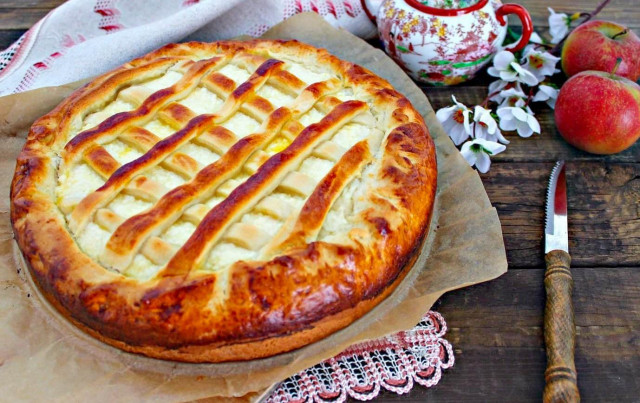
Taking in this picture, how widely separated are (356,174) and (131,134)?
2.06ft

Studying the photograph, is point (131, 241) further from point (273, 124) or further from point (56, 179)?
point (273, 124)

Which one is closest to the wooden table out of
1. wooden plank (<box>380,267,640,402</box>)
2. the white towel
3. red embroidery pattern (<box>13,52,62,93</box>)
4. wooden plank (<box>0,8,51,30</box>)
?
wooden plank (<box>380,267,640,402</box>)

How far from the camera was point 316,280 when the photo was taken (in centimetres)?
128

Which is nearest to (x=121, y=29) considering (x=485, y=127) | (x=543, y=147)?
(x=485, y=127)

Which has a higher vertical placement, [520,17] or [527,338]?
[520,17]

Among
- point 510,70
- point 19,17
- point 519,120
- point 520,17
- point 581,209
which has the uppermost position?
point 19,17

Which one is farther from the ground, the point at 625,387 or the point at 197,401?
the point at 197,401

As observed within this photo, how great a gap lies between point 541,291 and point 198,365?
893 mm

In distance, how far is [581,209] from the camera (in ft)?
5.89

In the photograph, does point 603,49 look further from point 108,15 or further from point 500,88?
point 108,15

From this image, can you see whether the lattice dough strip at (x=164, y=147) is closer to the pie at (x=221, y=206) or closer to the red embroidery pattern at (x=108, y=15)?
the pie at (x=221, y=206)

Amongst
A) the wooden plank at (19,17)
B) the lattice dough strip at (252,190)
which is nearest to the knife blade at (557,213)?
the lattice dough strip at (252,190)

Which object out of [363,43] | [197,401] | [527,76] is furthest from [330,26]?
[197,401]

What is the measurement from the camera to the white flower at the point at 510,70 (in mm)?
2068
